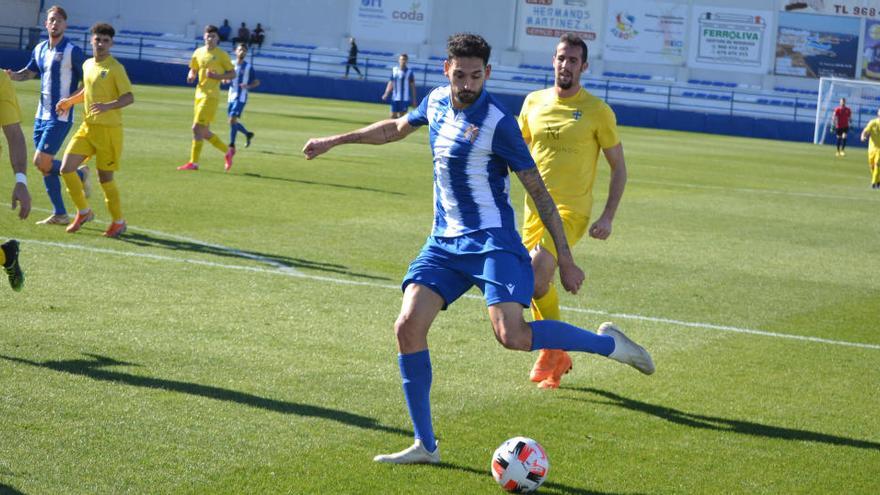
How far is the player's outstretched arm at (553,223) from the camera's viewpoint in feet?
20.1

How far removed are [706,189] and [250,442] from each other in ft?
61.5

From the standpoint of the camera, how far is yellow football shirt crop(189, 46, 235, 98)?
20.5 m

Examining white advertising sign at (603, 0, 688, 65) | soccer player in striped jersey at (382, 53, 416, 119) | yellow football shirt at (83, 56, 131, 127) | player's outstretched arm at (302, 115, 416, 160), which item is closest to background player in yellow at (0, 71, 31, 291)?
player's outstretched arm at (302, 115, 416, 160)

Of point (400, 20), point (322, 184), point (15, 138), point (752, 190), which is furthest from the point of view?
point (400, 20)

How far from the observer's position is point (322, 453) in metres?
5.93

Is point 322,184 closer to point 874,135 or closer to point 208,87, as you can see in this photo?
point 208,87

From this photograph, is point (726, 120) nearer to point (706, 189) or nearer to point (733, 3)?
point (733, 3)

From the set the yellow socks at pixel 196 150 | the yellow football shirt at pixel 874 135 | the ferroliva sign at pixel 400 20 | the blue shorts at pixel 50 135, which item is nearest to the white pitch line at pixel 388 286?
the blue shorts at pixel 50 135

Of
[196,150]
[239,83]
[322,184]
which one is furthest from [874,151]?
[196,150]

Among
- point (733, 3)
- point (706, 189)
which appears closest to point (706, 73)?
point (733, 3)

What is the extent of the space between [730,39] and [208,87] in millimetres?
44039

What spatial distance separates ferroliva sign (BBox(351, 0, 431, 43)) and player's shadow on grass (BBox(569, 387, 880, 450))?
5561 centimetres

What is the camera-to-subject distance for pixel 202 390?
6.92m

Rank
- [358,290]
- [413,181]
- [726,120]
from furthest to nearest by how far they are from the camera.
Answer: [726,120] → [413,181] → [358,290]
